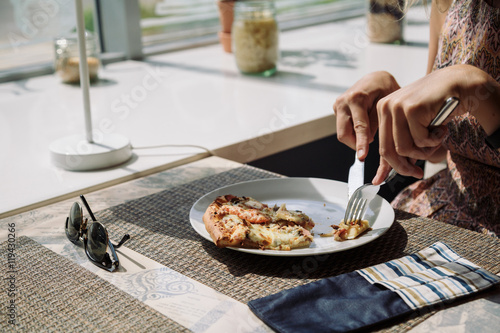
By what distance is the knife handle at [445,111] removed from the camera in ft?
2.39

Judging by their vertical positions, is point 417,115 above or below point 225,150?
above

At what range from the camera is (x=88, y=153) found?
1.13m

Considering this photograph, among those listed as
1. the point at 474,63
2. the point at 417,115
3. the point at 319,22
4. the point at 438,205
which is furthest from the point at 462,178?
the point at 319,22

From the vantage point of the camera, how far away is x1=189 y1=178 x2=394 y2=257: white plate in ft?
2.61

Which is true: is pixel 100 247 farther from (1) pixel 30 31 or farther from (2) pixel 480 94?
(1) pixel 30 31

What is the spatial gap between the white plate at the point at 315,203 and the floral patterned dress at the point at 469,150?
25 cm

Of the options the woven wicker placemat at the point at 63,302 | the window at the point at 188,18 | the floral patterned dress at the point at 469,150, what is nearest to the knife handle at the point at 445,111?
the floral patterned dress at the point at 469,150

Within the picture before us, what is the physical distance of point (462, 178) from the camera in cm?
110

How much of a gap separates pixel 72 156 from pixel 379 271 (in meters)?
0.67

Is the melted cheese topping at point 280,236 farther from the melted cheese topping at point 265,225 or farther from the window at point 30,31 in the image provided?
the window at point 30,31

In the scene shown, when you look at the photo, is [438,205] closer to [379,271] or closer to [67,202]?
[379,271]

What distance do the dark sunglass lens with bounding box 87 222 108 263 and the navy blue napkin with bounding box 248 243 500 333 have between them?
228 mm

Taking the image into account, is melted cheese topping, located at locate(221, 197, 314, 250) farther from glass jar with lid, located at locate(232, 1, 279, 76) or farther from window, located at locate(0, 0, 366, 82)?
window, located at locate(0, 0, 366, 82)

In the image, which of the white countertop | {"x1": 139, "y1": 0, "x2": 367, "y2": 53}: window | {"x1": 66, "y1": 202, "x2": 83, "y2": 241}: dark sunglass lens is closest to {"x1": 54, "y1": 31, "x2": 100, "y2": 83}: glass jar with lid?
the white countertop
